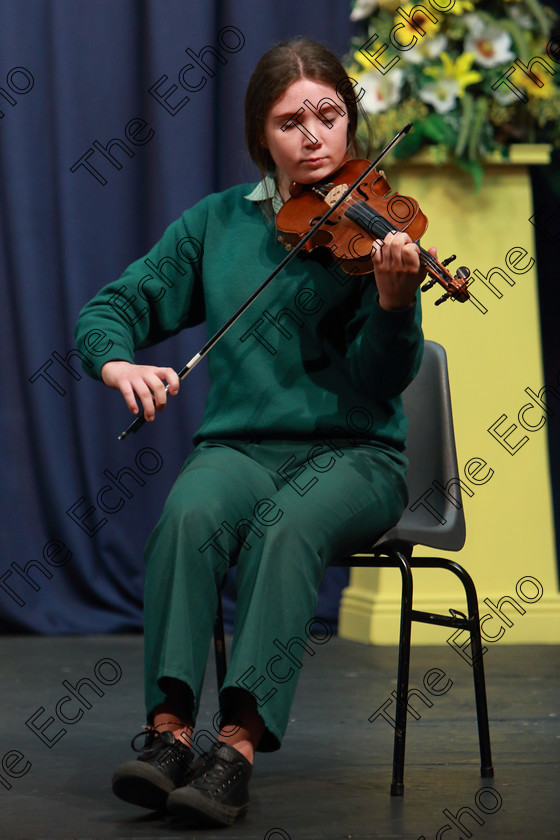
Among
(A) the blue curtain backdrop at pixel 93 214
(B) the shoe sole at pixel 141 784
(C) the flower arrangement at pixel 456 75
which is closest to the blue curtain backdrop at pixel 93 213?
(A) the blue curtain backdrop at pixel 93 214

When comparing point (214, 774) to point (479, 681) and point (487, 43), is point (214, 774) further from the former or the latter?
point (487, 43)

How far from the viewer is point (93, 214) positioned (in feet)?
9.31

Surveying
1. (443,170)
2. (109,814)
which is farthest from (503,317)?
(109,814)

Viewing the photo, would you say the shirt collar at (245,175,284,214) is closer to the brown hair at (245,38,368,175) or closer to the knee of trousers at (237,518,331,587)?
the brown hair at (245,38,368,175)

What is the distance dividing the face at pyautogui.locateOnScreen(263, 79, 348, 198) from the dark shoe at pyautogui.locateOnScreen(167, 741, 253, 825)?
28.9 inches

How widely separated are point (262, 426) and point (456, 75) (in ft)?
4.43

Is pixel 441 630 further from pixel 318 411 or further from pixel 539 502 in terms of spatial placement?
pixel 318 411

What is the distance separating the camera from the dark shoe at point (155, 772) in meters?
1.19

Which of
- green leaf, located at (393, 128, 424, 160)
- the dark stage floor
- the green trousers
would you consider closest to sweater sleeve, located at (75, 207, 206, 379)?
the green trousers

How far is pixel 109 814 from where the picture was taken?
1.28 m

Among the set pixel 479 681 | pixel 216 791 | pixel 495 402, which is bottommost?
pixel 495 402

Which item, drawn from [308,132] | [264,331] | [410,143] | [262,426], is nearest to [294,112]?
[308,132]

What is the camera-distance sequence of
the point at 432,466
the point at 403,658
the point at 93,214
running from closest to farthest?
the point at 403,658 < the point at 432,466 < the point at 93,214

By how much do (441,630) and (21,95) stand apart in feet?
5.24
